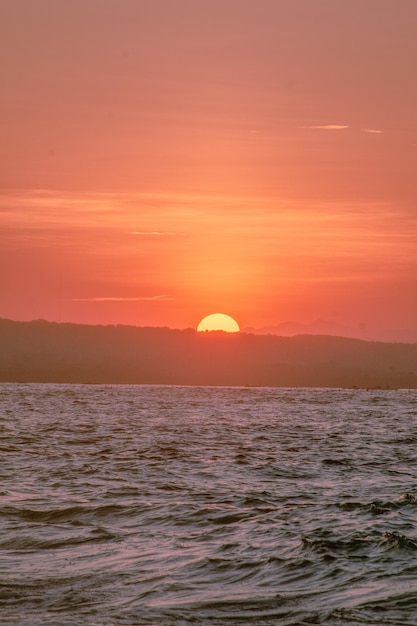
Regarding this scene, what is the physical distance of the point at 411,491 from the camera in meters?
29.3

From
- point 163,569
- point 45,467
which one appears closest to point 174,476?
point 45,467

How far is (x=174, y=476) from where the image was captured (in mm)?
32906

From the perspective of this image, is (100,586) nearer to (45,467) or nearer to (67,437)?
(45,467)

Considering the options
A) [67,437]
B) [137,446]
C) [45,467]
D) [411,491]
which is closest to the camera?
[411,491]

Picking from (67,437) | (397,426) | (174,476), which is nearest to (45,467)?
(174,476)

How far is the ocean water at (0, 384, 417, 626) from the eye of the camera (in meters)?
14.8

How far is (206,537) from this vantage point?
20953mm

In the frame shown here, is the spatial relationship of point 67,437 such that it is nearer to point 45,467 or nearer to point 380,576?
point 45,467

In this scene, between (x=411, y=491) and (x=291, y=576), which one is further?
(x=411, y=491)

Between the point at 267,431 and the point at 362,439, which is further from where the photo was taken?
the point at 267,431

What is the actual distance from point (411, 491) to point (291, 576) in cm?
1307

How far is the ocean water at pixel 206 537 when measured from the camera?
48.6ft

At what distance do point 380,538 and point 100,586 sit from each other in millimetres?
7866

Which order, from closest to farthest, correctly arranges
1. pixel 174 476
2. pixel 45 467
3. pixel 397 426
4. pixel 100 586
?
pixel 100 586
pixel 174 476
pixel 45 467
pixel 397 426
